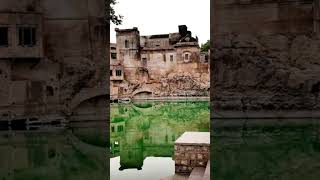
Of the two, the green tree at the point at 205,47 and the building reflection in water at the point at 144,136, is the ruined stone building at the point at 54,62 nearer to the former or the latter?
the building reflection in water at the point at 144,136

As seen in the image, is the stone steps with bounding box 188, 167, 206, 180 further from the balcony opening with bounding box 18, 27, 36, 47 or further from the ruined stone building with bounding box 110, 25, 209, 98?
the ruined stone building with bounding box 110, 25, 209, 98

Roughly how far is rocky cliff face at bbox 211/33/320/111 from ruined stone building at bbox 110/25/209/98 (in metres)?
23.0

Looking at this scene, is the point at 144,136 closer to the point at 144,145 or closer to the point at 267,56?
the point at 144,145

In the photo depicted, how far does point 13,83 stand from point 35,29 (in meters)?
1.77

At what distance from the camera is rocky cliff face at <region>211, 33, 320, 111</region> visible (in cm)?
1210

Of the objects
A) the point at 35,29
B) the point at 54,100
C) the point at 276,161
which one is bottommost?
the point at 276,161

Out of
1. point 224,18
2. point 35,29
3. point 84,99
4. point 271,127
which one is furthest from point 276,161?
point 35,29

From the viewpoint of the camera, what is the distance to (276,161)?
7.77 m

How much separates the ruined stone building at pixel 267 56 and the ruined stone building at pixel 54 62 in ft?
12.3

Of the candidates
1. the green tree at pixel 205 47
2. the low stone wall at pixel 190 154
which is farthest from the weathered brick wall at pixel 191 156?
the green tree at pixel 205 47

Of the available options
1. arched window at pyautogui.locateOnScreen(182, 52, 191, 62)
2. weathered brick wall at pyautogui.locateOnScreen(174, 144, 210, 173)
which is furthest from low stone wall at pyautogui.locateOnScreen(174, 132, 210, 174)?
arched window at pyautogui.locateOnScreen(182, 52, 191, 62)

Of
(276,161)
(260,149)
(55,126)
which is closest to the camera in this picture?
(276,161)

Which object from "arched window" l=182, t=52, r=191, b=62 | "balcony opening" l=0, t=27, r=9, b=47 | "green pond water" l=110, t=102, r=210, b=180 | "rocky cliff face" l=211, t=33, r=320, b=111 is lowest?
"green pond water" l=110, t=102, r=210, b=180

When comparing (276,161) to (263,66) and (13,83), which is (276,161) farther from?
(13,83)
